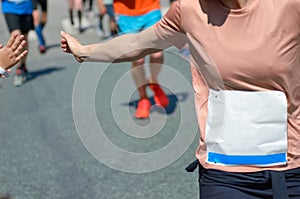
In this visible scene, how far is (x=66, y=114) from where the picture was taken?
6.16 meters

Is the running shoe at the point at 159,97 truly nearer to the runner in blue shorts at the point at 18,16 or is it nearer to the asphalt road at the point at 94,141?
the asphalt road at the point at 94,141

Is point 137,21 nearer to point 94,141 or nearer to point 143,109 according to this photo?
point 143,109

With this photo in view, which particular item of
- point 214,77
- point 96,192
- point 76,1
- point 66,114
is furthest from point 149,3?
point 76,1

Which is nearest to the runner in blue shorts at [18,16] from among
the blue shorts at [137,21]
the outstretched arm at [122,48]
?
the blue shorts at [137,21]

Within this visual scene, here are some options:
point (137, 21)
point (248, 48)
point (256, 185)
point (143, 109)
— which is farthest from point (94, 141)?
point (137, 21)

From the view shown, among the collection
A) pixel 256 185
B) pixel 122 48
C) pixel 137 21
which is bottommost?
pixel 137 21

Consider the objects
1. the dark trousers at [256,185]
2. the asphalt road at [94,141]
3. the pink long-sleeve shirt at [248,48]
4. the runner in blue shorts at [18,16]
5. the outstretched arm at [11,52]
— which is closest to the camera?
the pink long-sleeve shirt at [248,48]

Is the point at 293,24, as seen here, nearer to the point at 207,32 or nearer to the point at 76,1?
the point at 207,32

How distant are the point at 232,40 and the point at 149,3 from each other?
3.89m

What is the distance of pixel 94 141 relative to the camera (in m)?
3.09

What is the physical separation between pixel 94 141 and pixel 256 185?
1.22 metres

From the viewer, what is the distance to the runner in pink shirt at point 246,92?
1975 millimetres

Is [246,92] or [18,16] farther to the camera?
[18,16]

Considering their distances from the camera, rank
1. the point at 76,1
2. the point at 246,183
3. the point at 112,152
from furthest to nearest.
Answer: the point at 76,1, the point at 112,152, the point at 246,183
